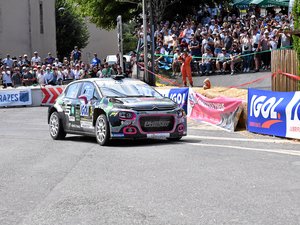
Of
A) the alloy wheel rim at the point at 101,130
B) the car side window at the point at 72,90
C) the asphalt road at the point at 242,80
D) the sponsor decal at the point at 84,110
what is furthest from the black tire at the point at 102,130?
the asphalt road at the point at 242,80

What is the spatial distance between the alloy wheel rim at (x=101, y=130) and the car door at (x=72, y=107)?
115 centimetres

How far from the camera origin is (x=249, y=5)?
137ft

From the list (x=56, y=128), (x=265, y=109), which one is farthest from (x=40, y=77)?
(x=265, y=109)

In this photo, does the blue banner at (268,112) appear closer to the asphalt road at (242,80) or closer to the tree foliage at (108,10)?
the asphalt road at (242,80)

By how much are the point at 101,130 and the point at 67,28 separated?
53.5 meters

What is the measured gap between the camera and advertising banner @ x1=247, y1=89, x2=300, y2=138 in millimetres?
15398

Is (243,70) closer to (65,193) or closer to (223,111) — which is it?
(223,111)

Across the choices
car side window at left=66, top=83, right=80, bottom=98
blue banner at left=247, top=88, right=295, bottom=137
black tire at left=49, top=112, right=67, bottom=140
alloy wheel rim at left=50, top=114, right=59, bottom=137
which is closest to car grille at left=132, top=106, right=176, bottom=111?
car side window at left=66, top=83, right=80, bottom=98

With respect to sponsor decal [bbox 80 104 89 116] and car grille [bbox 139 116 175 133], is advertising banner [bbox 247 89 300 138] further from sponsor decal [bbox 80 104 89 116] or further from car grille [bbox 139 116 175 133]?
sponsor decal [bbox 80 104 89 116]

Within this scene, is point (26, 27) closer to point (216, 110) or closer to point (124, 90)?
point (216, 110)

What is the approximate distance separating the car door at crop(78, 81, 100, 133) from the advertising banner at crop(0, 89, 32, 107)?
17518mm

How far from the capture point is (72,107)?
650 inches

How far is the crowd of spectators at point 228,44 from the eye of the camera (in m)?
29.7

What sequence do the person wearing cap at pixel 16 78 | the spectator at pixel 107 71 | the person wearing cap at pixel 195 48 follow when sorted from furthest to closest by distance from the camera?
the person wearing cap at pixel 16 78
the spectator at pixel 107 71
the person wearing cap at pixel 195 48
